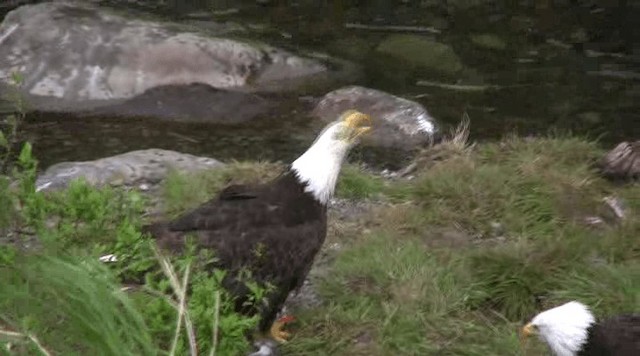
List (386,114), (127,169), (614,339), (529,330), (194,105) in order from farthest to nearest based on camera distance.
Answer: (194,105) → (386,114) → (127,169) → (529,330) → (614,339)

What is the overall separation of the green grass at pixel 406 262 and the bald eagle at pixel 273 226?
31 cm

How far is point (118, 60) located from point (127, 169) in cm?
305

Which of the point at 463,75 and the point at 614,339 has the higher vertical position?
the point at 614,339

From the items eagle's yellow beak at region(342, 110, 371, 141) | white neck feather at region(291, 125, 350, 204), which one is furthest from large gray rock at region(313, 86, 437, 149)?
white neck feather at region(291, 125, 350, 204)

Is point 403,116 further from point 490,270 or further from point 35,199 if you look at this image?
point 35,199

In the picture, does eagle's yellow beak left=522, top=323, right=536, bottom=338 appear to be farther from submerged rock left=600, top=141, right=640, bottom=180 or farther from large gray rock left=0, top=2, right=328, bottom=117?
large gray rock left=0, top=2, right=328, bottom=117

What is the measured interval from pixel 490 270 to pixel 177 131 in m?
4.53

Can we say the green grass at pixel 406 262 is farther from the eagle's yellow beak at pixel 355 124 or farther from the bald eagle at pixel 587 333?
the eagle's yellow beak at pixel 355 124

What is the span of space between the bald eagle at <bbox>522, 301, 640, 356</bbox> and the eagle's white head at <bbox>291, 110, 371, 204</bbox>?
1.22 m

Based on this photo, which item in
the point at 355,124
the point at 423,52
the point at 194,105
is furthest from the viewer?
the point at 423,52

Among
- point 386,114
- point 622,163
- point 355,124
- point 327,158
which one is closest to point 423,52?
point 386,114

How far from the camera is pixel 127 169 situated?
8.24m

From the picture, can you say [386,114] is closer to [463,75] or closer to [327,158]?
[463,75]

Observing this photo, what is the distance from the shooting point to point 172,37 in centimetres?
1138
